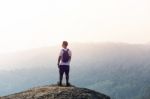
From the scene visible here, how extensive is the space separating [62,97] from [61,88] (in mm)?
1827

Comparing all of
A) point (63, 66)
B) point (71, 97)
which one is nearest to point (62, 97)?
point (71, 97)

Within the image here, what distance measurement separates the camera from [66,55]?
32344 millimetres

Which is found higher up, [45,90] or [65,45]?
[65,45]

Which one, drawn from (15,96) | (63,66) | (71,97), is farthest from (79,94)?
(15,96)

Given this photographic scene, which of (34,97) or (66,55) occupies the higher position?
(66,55)

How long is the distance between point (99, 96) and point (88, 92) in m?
0.94

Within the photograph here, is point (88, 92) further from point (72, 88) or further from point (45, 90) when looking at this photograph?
point (45, 90)

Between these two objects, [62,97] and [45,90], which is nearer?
[62,97]

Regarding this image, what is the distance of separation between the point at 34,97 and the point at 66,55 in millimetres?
4153

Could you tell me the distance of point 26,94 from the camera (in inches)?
1276

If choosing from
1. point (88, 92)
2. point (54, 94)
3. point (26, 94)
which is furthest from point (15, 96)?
point (88, 92)

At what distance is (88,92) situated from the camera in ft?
106

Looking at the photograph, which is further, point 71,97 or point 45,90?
point 45,90

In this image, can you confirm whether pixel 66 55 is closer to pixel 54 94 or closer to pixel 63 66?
pixel 63 66
